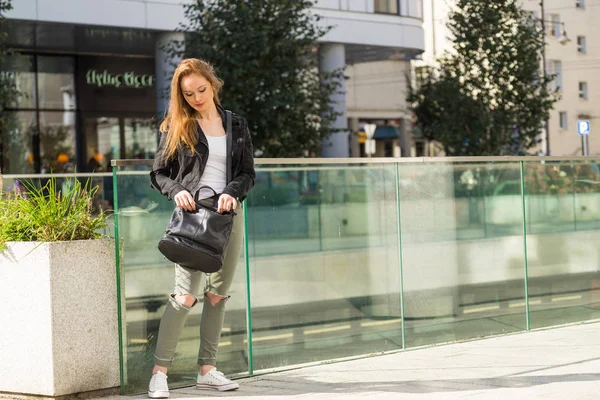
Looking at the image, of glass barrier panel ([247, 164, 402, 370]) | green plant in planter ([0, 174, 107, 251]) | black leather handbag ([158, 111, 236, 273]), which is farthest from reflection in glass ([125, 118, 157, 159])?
black leather handbag ([158, 111, 236, 273])

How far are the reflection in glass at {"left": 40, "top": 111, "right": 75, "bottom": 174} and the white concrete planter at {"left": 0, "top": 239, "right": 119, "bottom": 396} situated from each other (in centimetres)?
2301

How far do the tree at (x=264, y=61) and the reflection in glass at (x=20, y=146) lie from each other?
10552mm

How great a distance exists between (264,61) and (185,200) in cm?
1304

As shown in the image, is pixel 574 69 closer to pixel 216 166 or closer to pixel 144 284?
pixel 144 284

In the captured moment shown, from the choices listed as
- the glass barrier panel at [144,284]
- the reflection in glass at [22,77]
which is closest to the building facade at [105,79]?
the reflection in glass at [22,77]

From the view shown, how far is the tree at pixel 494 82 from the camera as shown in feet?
97.7

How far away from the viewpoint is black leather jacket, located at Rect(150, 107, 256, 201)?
6062mm

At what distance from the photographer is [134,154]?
101 feet

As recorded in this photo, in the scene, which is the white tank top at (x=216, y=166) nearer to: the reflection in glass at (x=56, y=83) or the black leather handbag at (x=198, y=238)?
the black leather handbag at (x=198, y=238)

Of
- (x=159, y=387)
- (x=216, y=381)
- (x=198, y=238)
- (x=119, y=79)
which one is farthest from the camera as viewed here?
(x=119, y=79)

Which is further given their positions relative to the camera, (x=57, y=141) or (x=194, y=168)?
(x=57, y=141)

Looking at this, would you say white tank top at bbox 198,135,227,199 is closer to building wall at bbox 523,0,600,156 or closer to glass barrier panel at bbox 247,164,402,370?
glass barrier panel at bbox 247,164,402,370

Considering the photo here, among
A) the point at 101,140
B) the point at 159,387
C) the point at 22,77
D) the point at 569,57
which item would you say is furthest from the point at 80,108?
the point at 569,57

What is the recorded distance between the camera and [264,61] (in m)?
18.8
